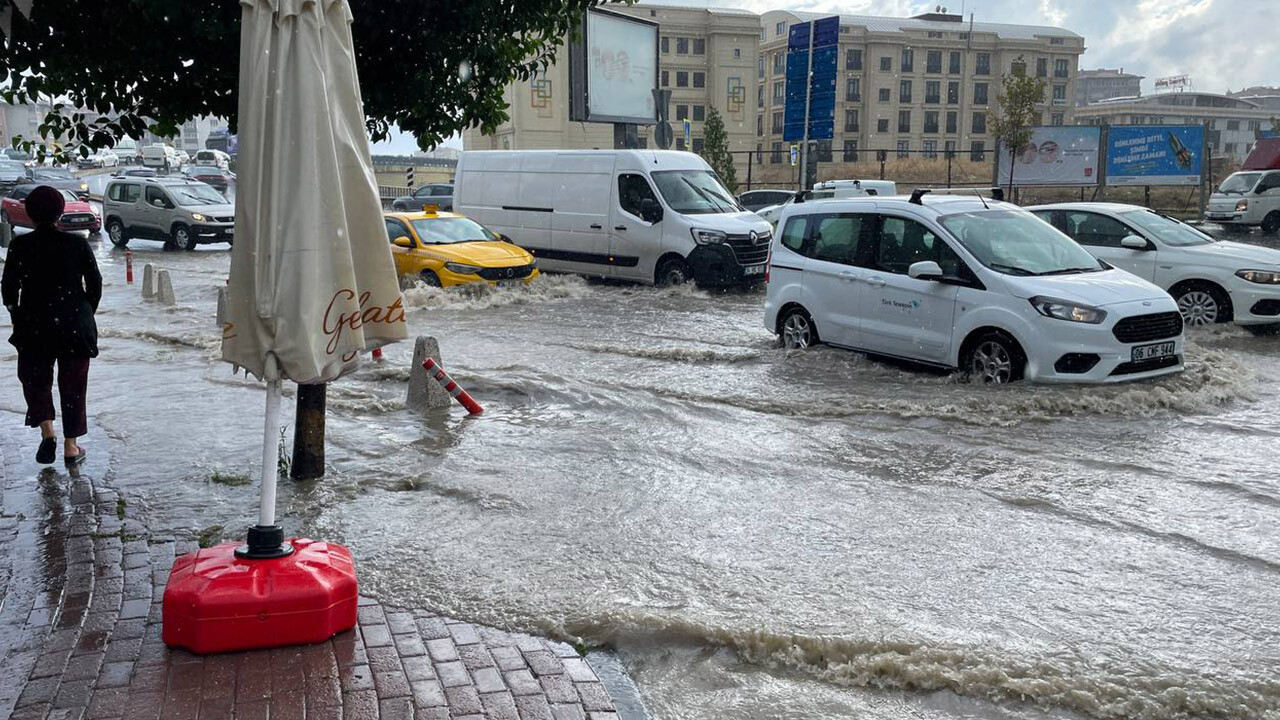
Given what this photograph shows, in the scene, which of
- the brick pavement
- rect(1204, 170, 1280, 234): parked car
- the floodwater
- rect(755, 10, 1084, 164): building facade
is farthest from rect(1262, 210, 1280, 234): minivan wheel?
rect(755, 10, 1084, 164): building facade

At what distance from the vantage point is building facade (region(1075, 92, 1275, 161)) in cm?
12525

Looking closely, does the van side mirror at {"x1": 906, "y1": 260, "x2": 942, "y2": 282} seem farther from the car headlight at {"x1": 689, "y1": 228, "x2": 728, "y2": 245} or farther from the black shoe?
the car headlight at {"x1": 689, "y1": 228, "x2": 728, "y2": 245}

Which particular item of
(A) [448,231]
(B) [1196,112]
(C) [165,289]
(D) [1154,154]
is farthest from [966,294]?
(B) [1196,112]

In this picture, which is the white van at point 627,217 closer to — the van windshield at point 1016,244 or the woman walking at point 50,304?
the van windshield at point 1016,244

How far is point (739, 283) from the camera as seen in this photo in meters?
18.2

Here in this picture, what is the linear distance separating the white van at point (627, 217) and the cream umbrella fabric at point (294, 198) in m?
13.7

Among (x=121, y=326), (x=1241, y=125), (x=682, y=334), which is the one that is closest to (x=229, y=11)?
(x=682, y=334)

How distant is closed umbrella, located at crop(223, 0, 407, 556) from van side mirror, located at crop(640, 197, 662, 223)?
14055 millimetres

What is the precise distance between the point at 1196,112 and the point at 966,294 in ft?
453

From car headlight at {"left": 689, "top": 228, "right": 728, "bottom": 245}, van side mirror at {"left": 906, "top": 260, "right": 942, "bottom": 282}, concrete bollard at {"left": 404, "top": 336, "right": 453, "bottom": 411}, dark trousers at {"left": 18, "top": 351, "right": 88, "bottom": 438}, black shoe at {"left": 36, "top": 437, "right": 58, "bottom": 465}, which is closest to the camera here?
dark trousers at {"left": 18, "top": 351, "right": 88, "bottom": 438}

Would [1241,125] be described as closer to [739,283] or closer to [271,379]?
[739,283]

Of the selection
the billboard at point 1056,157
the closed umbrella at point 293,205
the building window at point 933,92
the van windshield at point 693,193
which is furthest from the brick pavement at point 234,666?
the building window at point 933,92

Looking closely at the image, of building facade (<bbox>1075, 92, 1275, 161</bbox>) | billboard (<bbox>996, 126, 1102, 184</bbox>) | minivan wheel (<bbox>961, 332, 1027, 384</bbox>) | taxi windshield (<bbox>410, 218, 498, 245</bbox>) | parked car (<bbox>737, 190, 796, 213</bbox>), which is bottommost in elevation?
minivan wheel (<bbox>961, 332, 1027, 384</bbox>)

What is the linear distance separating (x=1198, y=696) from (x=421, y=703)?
308 centimetres
